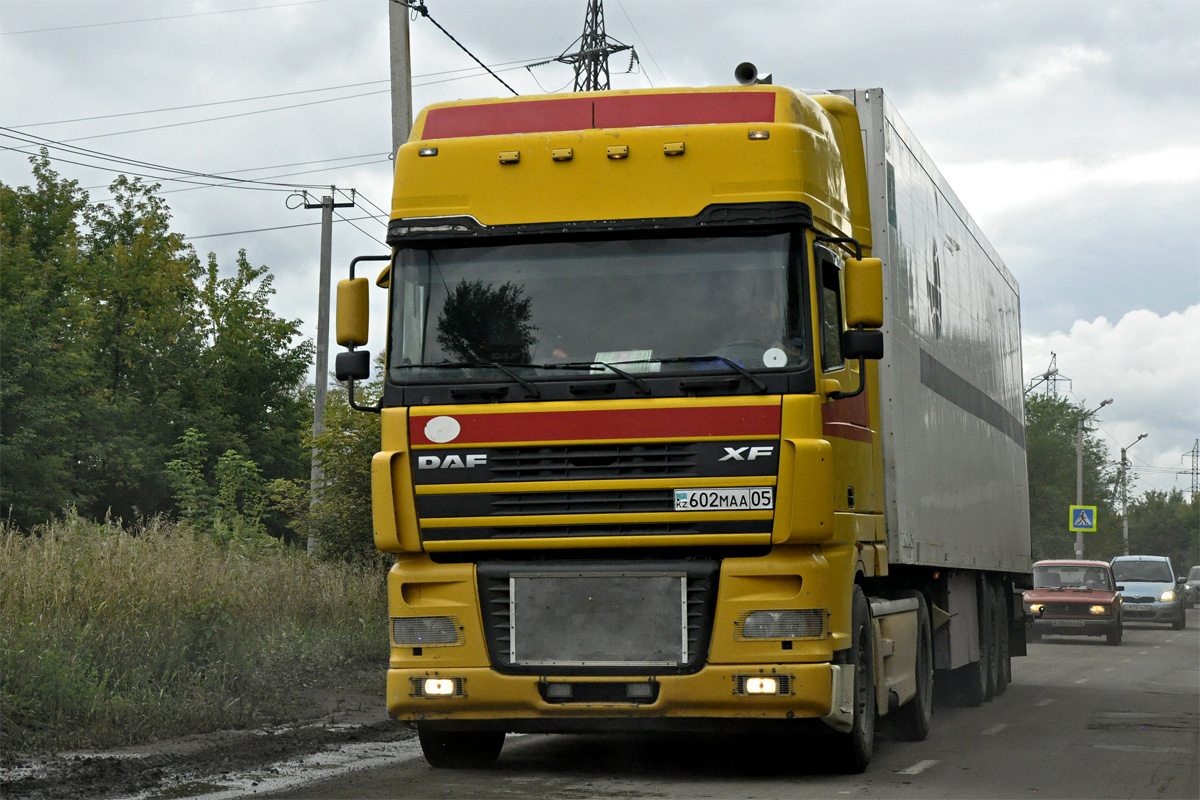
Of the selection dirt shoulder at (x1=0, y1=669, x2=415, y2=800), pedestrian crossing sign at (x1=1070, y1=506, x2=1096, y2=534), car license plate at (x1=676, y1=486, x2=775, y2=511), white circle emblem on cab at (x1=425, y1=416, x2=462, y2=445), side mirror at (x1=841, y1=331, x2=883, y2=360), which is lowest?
dirt shoulder at (x1=0, y1=669, x2=415, y2=800)

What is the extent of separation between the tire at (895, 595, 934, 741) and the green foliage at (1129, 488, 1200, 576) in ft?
432

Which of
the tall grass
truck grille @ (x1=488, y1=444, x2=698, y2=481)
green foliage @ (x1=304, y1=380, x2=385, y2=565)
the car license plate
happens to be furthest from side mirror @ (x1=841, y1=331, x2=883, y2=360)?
green foliage @ (x1=304, y1=380, x2=385, y2=565)

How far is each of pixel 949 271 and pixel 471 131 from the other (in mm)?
5624

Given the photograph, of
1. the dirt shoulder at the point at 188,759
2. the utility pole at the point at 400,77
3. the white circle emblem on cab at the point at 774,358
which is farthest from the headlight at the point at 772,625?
the utility pole at the point at 400,77

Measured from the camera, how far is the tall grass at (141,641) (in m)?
9.97

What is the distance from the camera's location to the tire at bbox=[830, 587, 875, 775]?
919cm

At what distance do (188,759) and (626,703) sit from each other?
282cm

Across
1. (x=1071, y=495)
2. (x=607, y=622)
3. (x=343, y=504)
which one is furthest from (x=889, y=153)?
(x=1071, y=495)

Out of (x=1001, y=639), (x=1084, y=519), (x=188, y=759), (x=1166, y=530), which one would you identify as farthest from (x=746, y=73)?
(x=1166, y=530)

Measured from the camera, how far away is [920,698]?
11836 mm

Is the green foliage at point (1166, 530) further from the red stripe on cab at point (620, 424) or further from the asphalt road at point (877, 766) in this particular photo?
the red stripe on cab at point (620, 424)

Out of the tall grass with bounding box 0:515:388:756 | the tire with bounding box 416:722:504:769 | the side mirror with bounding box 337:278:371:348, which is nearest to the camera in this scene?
the side mirror with bounding box 337:278:371:348

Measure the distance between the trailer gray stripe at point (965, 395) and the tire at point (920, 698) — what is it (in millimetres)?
1758

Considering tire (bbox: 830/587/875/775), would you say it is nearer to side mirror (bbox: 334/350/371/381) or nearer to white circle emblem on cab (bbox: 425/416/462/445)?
white circle emblem on cab (bbox: 425/416/462/445)
